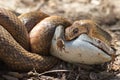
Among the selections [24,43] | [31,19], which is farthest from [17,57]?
[31,19]

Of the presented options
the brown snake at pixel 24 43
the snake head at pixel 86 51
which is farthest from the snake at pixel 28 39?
the snake head at pixel 86 51

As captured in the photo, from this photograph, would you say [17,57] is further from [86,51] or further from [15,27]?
[86,51]

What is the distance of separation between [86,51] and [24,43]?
785 mm

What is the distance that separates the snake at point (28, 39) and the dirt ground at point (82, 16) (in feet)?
0.47

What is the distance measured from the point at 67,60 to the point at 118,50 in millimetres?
1190

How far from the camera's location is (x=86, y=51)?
4.92 metres

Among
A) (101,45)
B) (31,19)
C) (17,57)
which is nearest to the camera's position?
(17,57)

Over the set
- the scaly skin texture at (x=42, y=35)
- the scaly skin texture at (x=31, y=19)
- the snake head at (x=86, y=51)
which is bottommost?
the snake head at (x=86, y=51)

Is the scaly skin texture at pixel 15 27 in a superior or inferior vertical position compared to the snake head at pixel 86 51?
superior

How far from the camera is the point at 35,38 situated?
5.09 metres

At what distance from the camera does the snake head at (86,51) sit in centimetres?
493

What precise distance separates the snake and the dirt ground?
0.47 feet

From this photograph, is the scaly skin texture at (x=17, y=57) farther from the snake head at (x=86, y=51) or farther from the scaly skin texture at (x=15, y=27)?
the snake head at (x=86, y=51)

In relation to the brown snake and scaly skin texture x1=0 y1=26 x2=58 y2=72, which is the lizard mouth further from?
scaly skin texture x1=0 y1=26 x2=58 y2=72
